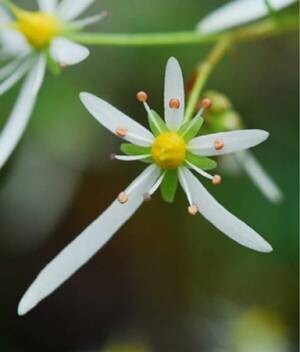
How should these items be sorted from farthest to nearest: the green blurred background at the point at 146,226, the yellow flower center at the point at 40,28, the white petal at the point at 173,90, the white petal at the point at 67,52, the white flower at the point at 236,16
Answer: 1. the green blurred background at the point at 146,226
2. the white flower at the point at 236,16
3. the yellow flower center at the point at 40,28
4. the white petal at the point at 67,52
5. the white petal at the point at 173,90

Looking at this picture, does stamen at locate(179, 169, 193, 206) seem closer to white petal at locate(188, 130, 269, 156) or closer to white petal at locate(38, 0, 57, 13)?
white petal at locate(188, 130, 269, 156)

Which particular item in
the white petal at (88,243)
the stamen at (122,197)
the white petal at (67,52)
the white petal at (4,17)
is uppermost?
the white petal at (4,17)

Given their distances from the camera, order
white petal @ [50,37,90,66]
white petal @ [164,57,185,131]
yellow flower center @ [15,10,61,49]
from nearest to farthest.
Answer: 1. white petal @ [164,57,185,131]
2. white petal @ [50,37,90,66]
3. yellow flower center @ [15,10,61,49]

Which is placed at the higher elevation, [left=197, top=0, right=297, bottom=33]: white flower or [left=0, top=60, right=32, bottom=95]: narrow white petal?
[left=197, top=0, right=297, bottom=33]: white flower

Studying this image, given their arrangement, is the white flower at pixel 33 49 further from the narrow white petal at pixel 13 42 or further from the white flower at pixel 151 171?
the white flower at pixel 151 171

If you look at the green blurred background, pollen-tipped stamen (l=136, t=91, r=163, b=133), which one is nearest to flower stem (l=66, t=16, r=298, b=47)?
pollen-tipped stamen (l=136, t=91, r=163, b=133)

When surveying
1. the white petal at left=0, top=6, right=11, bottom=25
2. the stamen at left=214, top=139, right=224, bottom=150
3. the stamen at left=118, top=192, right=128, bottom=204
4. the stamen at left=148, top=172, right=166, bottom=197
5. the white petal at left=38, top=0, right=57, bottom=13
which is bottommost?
the stamen at left=118, top=192, right=128, bottom=204

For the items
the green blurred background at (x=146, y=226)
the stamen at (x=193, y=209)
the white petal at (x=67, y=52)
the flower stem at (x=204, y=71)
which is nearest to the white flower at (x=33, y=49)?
the white petal at (x=67, y=52)
